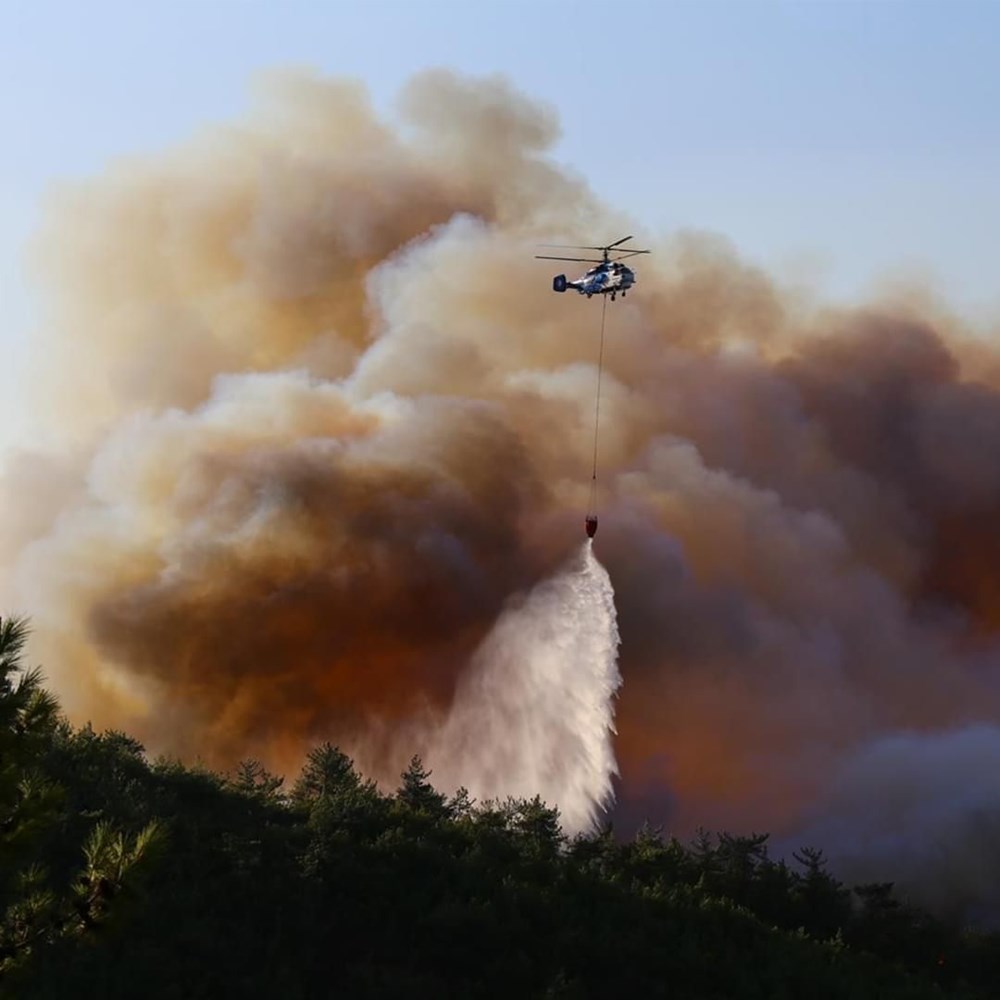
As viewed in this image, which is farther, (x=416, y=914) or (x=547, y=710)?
(x=547, y=710)

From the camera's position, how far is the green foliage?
175ft

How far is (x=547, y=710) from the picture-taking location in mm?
106250

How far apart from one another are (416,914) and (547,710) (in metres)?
48.4

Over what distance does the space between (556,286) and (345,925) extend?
54.0 meters

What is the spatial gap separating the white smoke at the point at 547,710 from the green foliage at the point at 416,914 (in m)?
21.7

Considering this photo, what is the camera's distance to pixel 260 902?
57781 millimetres

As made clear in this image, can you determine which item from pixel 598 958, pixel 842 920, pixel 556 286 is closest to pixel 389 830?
pixel 598 958

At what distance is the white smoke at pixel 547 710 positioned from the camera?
323ft

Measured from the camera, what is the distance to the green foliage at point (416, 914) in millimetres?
53469

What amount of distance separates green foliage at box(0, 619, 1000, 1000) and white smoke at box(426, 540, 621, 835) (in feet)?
→ 71.2

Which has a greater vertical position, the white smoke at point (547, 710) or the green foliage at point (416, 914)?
the white smoke at point (547, 710)

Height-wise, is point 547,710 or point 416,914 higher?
point 547,710

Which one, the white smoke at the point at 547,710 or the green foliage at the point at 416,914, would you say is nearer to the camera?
the green foliage at the point at 416,914

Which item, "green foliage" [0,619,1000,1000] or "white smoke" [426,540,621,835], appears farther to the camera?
"white smoke" [426,540,621,835]
